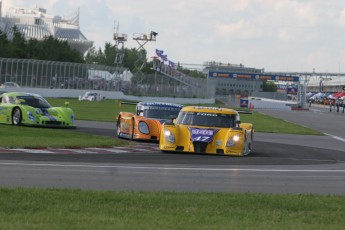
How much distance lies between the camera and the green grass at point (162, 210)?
8.97 m


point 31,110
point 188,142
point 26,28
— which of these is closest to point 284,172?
point 188,142

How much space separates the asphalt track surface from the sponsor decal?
1.69 ft

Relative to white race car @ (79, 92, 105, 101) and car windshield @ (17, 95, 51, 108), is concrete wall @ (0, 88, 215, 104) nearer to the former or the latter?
white race car @ (79, 92, 105, 101)

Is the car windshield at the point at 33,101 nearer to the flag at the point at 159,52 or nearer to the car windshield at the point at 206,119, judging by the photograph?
the car windshield at the point at 206,119

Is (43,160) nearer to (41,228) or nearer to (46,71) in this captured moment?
(41,228)

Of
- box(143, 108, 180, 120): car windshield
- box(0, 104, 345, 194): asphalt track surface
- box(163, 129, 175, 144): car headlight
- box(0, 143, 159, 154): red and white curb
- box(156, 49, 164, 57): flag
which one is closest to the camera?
box(0, 104, 345, 194): asphalt track surface

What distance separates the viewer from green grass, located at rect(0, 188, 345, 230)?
29.4 ft

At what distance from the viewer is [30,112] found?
95.8 ft

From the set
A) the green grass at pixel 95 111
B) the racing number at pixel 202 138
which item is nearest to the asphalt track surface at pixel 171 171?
the racing number at pixel 202 138

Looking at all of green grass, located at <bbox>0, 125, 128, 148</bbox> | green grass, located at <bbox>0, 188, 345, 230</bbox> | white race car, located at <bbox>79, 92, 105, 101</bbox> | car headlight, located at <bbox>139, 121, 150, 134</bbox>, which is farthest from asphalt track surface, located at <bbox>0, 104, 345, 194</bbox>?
white race car, located at <bbox>79, 92, 105, 101</bbox>

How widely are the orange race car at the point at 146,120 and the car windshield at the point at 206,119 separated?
8.87 ft

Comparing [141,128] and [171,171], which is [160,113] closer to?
[141,128]

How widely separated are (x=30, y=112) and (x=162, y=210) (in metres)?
19.9

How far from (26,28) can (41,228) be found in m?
192
